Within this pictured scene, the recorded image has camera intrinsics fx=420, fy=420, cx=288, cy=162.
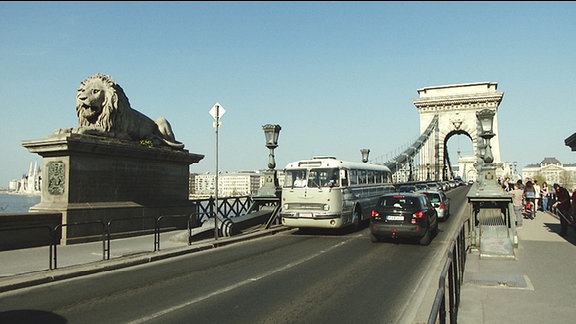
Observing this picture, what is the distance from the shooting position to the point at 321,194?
15.4m

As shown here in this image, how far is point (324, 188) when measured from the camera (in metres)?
15.4

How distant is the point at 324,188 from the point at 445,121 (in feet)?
253

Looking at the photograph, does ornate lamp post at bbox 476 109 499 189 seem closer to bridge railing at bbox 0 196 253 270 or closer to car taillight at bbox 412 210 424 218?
car taillight at bbox 412 210 424 218

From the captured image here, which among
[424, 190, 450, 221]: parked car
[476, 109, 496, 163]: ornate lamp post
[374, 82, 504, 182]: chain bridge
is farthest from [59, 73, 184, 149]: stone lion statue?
[374, 82, 504, 182]: chain bridge

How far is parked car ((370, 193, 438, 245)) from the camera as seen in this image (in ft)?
41.8

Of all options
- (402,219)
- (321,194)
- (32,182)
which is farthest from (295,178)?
(32,182)

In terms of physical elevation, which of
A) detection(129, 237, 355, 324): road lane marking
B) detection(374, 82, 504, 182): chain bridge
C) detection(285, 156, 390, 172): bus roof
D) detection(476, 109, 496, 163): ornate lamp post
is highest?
detection(374, 82, 504, 182): chain bridge

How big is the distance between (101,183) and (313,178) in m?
7.44

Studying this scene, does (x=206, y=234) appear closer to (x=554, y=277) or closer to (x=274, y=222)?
(x=274, y=222)

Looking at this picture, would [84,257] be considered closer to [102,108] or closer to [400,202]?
[102,108]

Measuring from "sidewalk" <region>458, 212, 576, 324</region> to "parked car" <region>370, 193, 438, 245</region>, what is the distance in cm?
189

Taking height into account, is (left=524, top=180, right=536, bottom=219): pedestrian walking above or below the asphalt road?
above

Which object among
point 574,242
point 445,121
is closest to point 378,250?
point 574,242

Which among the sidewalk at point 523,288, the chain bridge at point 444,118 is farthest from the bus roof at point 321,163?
the chain bridge at point 444,118
